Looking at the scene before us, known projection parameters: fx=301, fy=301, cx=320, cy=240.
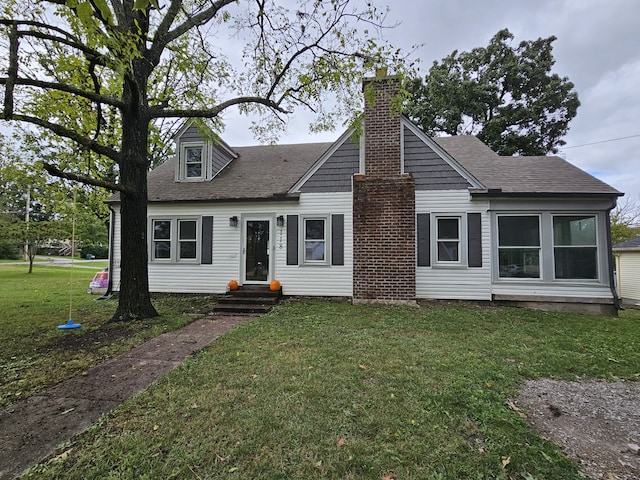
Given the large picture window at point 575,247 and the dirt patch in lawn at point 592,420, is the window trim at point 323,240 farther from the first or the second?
the large picture window at point 575,247

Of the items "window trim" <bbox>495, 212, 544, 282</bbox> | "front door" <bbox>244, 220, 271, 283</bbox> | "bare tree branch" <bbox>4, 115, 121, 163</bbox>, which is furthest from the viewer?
"front door" <bbox>244, 220, 271, 283</bbox>

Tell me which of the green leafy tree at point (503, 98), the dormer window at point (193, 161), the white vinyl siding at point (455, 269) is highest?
the green leafy tree at point (503, 98)

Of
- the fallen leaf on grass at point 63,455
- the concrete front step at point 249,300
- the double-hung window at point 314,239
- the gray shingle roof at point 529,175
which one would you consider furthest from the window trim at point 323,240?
the fallen leaf on grass at point 63,455

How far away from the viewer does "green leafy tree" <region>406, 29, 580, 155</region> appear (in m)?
19.7

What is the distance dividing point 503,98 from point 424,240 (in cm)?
1834

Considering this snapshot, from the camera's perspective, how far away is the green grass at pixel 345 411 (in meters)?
2.14

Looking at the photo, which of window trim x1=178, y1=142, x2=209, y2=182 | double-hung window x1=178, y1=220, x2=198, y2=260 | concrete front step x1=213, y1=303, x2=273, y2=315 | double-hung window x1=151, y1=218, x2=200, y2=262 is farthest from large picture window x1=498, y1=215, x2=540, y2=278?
window trim x1=178, y1=142, x2=209, y2=182

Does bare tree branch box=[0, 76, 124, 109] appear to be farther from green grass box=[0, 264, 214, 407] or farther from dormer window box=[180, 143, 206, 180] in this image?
dormer window box=[180, 143, 206, 180]

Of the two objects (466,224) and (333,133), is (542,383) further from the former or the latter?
(333,133)

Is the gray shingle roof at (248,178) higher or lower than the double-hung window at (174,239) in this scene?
higher

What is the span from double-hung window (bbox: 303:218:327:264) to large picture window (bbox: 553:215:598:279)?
6.38 meters

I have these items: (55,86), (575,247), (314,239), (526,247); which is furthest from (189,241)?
(575,247)

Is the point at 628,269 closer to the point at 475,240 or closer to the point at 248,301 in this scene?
the point at 475,240

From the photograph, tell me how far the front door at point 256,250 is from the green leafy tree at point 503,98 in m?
16.7
